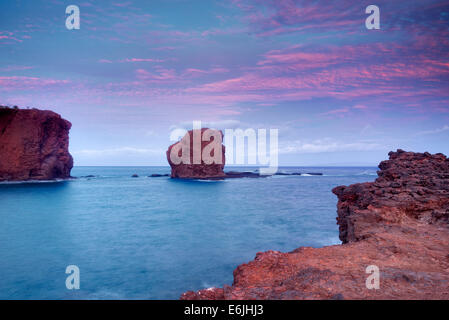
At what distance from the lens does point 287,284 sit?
11.6ft

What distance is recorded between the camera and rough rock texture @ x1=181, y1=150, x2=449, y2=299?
328 centimetres

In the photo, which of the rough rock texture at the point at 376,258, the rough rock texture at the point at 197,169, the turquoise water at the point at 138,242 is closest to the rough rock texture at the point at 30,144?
the rough rock texture at the point at 197,169

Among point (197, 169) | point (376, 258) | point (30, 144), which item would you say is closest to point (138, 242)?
point (376, 258)

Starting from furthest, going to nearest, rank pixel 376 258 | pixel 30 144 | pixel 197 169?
pixel 197 169
pixel 30 144
pixel 376 258

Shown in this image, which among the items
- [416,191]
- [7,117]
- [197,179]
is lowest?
[197,179]

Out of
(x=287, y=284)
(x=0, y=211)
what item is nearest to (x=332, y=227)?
(x=287, y=284)

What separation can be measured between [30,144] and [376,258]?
72416 mm

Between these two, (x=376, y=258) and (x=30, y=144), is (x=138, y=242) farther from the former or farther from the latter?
(x=30, y=144)

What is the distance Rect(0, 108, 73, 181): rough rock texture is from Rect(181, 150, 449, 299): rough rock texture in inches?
2784

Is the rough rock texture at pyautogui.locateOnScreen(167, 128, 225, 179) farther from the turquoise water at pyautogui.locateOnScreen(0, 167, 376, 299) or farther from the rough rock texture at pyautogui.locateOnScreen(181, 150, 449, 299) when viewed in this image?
the rough rock texture at pyautogui.locateOnScreen(181, 150, 449, 299)

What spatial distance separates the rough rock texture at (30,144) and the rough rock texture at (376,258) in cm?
7072

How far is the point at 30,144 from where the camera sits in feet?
186

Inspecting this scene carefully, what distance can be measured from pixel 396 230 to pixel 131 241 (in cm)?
1624
